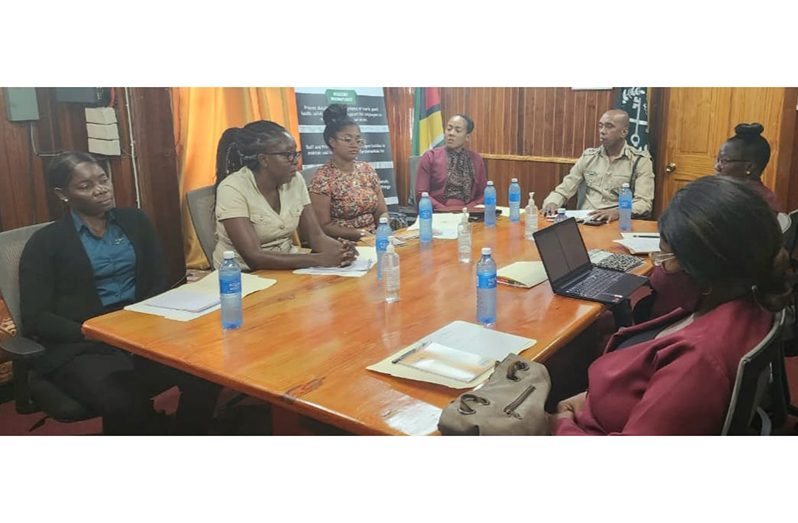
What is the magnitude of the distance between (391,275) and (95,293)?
3.20 feet

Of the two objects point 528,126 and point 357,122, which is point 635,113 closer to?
point 528,126

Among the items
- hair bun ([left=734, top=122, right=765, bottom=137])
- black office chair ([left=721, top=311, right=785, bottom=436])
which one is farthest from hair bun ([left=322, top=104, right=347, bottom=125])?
black office chair ([left=721, top=311, right=785, bottom=436])

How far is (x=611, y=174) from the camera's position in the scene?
11.2 feet

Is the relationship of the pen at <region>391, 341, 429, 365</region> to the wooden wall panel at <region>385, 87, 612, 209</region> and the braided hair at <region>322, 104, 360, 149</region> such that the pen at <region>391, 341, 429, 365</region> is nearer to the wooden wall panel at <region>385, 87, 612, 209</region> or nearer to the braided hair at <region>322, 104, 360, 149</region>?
the braided hair at <region>322, 104, 360, 149</region>

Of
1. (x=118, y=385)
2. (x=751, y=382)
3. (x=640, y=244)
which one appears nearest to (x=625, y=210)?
(x=640, y=244)

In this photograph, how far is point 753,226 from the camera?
1.11m

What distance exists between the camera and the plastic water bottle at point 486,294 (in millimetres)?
1637

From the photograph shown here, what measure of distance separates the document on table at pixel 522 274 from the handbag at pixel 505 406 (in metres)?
0.66

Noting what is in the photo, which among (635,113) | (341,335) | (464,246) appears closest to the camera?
(341,335)

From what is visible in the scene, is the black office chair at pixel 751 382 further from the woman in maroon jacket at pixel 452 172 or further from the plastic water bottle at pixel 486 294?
the woman in maroon jacket at pixel 452 172

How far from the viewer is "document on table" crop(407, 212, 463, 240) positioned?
272 centimetres

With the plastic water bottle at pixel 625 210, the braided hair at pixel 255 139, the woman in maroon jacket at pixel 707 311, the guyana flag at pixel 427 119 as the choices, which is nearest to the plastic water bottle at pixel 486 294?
the woman in maroon jacket at pixel 707 311
